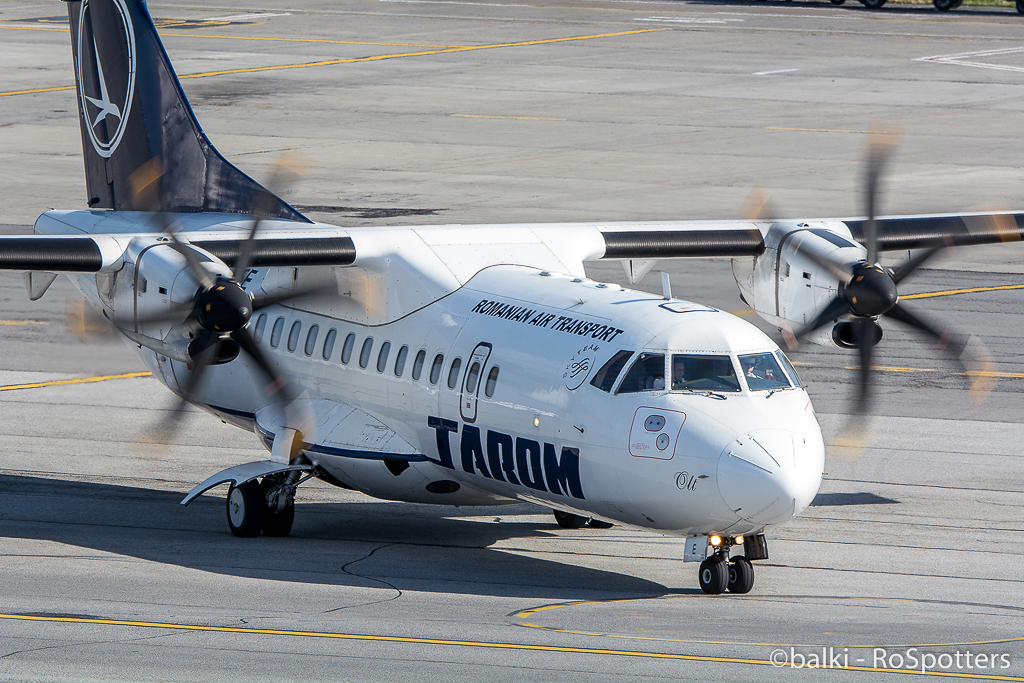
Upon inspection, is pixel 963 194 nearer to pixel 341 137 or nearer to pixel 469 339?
pixel 341 137

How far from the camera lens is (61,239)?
1822 cm

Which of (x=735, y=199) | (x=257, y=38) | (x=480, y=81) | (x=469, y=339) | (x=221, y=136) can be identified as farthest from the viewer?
(x=257, y=38)

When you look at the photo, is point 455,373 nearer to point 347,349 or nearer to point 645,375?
point 347,349

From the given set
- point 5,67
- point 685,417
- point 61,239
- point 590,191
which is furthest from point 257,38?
point 685,417

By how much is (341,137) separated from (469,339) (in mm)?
34058

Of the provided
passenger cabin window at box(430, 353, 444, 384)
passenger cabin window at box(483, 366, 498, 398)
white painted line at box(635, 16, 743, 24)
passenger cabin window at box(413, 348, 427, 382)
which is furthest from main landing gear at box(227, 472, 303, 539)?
white painted line at box(635, 16, 743, 24)

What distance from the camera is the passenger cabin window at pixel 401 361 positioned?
18.4m

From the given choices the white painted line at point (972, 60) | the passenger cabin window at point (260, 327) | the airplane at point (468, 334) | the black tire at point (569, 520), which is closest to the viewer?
the airplane at point (468, 334)

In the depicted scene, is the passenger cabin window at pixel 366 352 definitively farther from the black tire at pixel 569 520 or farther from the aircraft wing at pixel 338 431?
the black tire at pixel 569 520

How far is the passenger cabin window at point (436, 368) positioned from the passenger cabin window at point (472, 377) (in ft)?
1.91

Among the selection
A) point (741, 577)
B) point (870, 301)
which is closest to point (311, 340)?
point (741, 577)

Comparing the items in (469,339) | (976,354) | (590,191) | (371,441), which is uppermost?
(469,339)

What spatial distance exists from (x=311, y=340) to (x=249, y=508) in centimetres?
255

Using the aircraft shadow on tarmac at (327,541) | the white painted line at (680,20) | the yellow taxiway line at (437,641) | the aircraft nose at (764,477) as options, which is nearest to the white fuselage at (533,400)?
the aircraft nose at (764,477)
